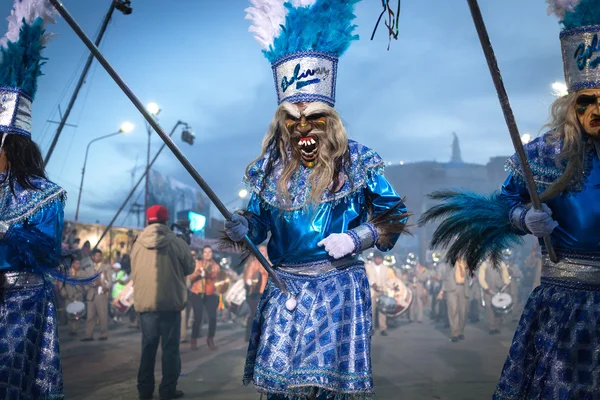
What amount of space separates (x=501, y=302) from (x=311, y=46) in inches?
459

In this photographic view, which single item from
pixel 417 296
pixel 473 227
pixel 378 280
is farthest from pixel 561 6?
pixel 417 296

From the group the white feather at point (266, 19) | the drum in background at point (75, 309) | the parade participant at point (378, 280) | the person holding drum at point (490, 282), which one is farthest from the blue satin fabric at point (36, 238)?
the person holding drum at point (490, 282)

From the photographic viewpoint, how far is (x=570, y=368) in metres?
2.97

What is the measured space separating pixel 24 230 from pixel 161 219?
3411mm

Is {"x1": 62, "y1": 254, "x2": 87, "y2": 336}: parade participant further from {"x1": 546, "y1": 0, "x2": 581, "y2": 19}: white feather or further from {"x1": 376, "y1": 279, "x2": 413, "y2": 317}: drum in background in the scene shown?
{"x1": 546, "y1": 0, "x2": 581, "y2": 19}: white feather

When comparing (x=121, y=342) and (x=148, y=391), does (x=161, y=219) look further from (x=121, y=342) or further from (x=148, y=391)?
(x=121, y=342)

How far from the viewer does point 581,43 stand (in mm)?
3291

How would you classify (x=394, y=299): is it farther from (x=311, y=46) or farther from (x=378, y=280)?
(x=311, y=46)

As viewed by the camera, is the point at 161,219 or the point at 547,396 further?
the point at 161,219

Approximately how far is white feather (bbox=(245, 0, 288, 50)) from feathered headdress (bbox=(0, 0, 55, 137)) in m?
1.46

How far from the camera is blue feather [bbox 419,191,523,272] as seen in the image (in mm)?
3602

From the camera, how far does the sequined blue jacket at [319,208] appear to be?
338 cm

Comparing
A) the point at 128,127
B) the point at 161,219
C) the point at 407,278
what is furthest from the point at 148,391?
the point at 407,278

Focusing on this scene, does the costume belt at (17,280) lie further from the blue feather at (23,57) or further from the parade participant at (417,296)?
the parade participant at (417,296)
